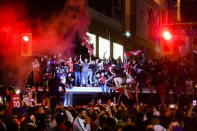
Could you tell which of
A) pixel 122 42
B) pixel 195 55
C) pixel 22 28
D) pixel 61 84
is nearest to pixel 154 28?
pixel 122 42

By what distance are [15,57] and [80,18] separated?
632 centimetres

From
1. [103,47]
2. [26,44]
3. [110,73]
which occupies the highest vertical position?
[103,47]

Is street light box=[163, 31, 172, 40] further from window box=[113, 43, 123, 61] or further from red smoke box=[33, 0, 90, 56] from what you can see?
window box=[113, 43, 123, 61]

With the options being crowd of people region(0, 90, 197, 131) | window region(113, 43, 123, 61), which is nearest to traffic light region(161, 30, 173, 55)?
crowd of people region(0, 90, 197, 131)

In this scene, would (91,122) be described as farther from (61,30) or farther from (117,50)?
(117,50)

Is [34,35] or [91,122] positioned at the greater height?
[34,35]

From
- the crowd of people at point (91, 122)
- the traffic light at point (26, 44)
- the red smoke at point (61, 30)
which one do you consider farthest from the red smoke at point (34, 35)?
the crowd of people at point (91, 122)

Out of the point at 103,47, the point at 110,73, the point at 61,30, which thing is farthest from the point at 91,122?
the point at 103,47

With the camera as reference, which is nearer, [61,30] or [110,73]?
[110,73]

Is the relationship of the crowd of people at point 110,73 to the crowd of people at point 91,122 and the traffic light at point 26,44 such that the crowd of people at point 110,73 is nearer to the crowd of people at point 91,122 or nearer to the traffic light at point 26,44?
the traffic light at point 26,44

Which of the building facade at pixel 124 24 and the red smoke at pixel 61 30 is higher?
the building facade at pixel 124 24

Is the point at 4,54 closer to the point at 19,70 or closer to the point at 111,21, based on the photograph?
the point at 19,70

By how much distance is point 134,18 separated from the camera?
4075 centimetres

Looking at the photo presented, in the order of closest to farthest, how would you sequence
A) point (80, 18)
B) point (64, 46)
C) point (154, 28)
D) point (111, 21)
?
point (64, 46) < point (80, 18) < point (111, 21) < point (154, 28)
